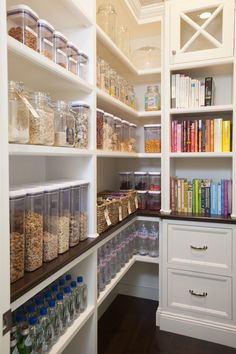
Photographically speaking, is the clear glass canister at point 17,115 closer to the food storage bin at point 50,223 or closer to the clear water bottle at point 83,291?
the food storage bin at point 50,223

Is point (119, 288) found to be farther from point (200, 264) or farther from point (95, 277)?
point (95, 277)

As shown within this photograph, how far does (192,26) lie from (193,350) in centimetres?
246

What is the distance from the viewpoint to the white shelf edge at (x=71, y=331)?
45.3 inches

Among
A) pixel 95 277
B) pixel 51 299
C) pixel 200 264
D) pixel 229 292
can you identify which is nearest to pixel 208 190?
pixel 200 264

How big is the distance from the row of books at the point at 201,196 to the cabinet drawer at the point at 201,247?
0.17 meters

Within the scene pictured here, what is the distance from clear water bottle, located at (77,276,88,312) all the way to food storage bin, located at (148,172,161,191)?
1135 mm

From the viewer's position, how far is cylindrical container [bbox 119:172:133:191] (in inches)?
96.0

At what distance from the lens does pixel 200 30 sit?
2.04 m

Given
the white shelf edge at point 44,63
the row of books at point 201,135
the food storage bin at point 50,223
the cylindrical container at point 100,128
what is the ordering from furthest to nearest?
the row of books at point 201,135
the cylindrical container at point 100,128
the food storage bin at point 50,223
the white shelf edge at point 44,63

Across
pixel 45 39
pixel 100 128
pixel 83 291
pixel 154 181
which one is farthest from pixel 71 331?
pixel 154 181

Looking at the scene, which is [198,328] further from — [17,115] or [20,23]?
[20,23]

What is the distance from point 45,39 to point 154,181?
5.08 ft

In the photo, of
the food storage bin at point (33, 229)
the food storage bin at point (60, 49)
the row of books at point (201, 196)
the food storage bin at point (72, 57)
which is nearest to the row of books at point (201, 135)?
the row of books at point (201, 196)

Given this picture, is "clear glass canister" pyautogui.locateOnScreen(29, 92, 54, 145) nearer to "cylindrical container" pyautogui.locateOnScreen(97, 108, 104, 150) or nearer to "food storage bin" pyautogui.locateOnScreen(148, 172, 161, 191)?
"cylindrical container" pyautogui.locateOnScreen(97, 108, 104, 150)
